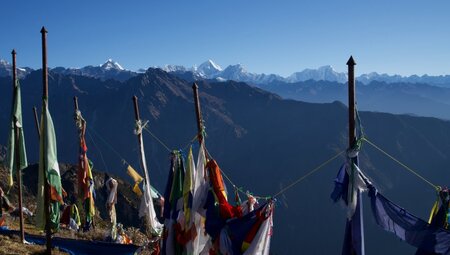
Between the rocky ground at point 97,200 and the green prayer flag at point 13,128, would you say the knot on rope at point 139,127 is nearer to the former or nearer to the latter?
the green prayer flag at point 13,128

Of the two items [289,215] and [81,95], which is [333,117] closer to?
[289,215]

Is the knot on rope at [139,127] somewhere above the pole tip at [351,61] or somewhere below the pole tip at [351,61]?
below

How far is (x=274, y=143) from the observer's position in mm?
140250

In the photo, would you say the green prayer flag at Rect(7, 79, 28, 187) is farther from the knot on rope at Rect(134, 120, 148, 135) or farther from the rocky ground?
the rocky ground

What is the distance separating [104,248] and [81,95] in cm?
17672

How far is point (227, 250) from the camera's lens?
8.80 meters

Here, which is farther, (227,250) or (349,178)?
(227,250)

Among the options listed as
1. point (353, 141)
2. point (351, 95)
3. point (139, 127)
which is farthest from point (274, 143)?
point (351, 95)

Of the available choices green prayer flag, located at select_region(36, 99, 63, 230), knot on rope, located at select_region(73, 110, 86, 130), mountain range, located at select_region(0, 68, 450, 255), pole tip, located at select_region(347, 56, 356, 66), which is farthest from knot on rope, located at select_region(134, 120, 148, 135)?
mountain range, located at select_region(0, 68, 450, 255)

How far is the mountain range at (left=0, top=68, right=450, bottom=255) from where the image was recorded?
106688mm

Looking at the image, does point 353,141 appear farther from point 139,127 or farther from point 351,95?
point 139,127

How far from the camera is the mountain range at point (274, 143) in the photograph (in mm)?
106688

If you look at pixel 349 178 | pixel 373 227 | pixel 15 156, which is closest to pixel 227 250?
pixel 349 178

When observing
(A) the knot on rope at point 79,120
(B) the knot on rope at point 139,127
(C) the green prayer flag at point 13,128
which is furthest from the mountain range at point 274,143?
(C) the green prayer flag at point 13,128
